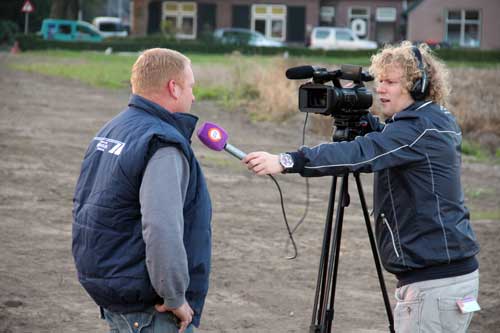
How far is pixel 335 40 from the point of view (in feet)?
153

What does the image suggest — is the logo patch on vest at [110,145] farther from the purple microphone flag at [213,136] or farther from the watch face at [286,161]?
the watch face at [286,161]

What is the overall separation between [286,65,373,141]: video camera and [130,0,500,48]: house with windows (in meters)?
48.0

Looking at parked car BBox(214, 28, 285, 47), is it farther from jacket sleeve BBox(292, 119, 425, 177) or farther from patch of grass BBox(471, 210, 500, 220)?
jacket sleeve BBox(292, 119, 425, 177)

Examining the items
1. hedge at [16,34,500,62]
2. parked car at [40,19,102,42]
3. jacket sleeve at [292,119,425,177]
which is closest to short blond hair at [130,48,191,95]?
jacket sleeve at [292,119,425,177]

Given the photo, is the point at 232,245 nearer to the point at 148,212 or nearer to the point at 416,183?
the point at 416,183

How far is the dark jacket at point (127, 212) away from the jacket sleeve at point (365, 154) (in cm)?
59

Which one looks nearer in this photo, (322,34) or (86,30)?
(86,30)

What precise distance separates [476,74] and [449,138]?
62.9 feet

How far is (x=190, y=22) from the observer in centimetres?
5469

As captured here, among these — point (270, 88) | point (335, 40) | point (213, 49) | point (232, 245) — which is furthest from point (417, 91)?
point (335, 40)

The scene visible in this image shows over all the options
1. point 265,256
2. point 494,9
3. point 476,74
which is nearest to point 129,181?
point 265,256

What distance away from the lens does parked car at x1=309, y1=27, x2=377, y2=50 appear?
46250 mm

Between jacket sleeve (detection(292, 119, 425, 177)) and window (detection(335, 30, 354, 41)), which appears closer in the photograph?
jacket sleeve (detection(292, 119, 425, 177))

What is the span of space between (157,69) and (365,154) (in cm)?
100
